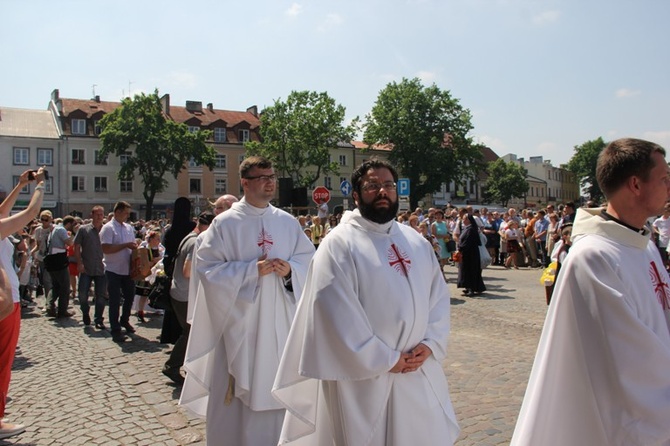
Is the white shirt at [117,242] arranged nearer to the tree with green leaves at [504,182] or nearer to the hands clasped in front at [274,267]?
the hands clasped in front at [274,267]

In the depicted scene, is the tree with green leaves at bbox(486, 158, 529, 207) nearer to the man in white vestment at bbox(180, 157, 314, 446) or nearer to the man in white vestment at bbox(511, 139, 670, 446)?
the man in white vestment at bbox(180, 157, 314, 446)

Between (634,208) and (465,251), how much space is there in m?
11.0

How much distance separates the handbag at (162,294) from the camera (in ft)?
23.8

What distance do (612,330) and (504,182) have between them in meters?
85.5

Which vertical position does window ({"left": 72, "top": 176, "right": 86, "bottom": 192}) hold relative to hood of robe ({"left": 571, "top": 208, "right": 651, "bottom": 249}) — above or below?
above

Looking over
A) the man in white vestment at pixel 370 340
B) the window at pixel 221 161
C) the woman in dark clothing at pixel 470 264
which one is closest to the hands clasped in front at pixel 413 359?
the man in white vestment at pixel 370 340

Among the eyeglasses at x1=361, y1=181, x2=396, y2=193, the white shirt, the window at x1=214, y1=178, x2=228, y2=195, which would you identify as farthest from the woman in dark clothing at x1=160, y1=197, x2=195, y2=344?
the window at x1=214, y1=178, x2=228, y2=195

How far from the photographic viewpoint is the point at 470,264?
1339cm

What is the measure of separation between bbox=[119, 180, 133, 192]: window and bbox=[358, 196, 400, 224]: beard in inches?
2244

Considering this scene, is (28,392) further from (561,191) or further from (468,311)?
(561,191)

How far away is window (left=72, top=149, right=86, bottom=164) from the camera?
179 feet

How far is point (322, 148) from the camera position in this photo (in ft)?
185

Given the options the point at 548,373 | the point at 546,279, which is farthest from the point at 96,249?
the point at 548,373

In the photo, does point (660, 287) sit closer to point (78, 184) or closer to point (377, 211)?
point (377, 211)
